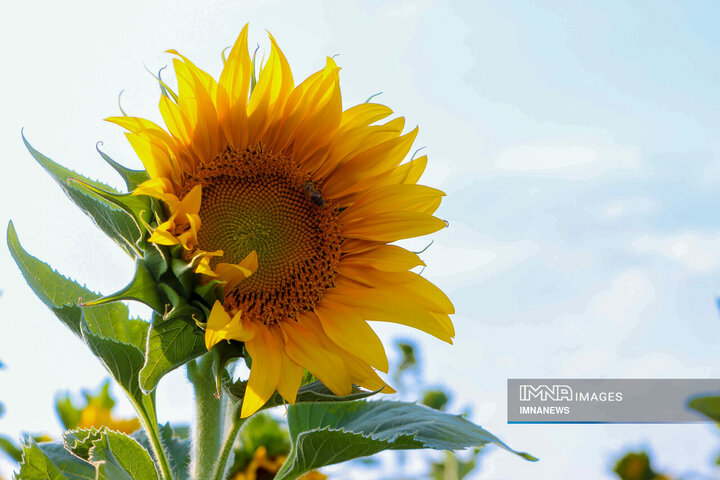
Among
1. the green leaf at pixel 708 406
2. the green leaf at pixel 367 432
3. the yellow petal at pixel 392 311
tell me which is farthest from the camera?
the green leaf at pixel 708 406

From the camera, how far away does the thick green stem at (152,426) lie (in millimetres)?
1165

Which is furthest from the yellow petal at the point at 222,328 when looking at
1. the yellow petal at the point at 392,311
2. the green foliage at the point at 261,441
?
the green foliage at the point at 261,441

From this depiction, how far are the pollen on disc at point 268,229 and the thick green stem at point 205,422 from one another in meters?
0.13

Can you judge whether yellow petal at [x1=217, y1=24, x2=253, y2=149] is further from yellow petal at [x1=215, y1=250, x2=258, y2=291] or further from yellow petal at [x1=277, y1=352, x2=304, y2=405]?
yellow petal at [x1=277, y1=352, x2=304, y2=405]

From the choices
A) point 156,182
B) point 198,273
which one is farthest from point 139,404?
point 156,182

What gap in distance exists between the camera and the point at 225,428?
120 cm

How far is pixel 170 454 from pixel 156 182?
61cm

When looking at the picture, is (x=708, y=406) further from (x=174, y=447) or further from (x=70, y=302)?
(x=70, y=302)

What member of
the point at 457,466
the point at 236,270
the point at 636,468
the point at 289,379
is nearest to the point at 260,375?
the point at 289,379

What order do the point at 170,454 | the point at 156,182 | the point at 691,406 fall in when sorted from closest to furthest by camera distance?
1. the point at 156,182
2. the point at 170,454
3. the point at 691,406

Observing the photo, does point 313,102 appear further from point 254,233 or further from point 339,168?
point 254,233

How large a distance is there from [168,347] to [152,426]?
0.24 meters

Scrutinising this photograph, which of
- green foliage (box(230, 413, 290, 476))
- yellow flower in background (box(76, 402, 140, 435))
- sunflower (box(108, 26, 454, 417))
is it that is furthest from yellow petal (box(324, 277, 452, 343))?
yellow flower in background (box(76, 402, 140, 435))

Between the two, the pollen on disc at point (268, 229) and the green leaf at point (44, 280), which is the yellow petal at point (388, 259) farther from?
the green leaf at point (44, 280)
